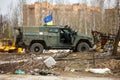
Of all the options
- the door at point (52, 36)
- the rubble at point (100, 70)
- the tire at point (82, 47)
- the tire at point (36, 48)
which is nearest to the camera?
the rubble at point (100, 70)

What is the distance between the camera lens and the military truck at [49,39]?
2719 centimetres

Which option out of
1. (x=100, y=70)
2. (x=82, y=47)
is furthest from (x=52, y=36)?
(x=100, y=70)

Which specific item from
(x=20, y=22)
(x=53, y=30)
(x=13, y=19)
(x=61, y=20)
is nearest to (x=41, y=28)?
(x=53, y=30)

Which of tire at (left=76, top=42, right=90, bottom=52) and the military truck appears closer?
the military truck

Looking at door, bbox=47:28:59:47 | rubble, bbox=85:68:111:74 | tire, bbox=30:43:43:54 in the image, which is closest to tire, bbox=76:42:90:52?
door, bbox=47:28:59:47

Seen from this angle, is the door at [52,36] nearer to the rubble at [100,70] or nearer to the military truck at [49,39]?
the military truck at [49,39]

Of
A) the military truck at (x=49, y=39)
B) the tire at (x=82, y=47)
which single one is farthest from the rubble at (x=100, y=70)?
the tire at (x=82, y=47)

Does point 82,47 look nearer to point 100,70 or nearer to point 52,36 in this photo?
point 52,36

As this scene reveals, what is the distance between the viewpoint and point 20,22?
62.1 m

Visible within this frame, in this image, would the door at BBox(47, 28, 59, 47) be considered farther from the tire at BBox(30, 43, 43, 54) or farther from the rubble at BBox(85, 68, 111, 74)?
the rubble at BBox(85, 68, 111, 74)

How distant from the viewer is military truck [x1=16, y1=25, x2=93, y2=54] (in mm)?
27188

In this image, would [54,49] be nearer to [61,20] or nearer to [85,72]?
[85,72]

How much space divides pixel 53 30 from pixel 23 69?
11.3 meters

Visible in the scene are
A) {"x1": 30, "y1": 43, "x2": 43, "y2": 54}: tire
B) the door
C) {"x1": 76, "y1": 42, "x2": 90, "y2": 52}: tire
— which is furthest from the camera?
{"x1": 76, "y1": 42, "x2": 90, "y2": 52}: tire
